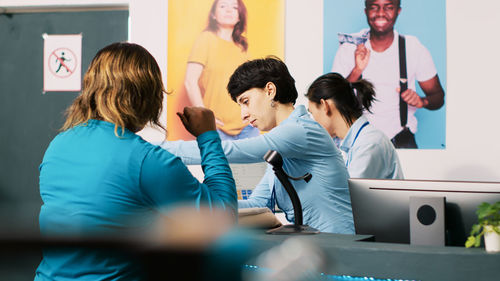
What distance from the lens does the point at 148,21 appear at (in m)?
3.97

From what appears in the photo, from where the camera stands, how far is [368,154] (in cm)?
289

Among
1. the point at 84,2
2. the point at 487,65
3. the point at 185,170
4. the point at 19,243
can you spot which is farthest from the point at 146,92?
the point at 84,2

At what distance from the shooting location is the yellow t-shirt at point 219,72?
3.79 meters

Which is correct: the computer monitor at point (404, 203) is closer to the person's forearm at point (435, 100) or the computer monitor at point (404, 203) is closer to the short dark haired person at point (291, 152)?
the short dark haired person at point (291, 152)

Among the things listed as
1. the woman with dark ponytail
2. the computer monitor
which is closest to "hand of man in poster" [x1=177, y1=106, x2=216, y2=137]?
the computer monitor

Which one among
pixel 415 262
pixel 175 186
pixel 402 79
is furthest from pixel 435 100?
pixel 175 186

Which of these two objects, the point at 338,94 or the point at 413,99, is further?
the point at 413,99

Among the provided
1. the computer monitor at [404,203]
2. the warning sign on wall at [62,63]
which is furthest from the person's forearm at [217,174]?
the warning sign on wall at [62,63]

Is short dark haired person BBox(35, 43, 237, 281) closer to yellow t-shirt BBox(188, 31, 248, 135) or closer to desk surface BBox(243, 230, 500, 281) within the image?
desk surface BBox(243, 230, 500, 281)

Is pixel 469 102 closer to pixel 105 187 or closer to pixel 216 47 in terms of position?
pixel 216 47

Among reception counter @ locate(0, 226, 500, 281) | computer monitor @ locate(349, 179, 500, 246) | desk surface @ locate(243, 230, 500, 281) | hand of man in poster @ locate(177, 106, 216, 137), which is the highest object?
hand of man in poster @ locate(177, 106, 216, 137)

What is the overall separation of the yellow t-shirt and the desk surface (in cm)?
232

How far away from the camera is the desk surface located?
139 cm

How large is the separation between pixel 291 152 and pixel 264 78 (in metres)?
0.39
